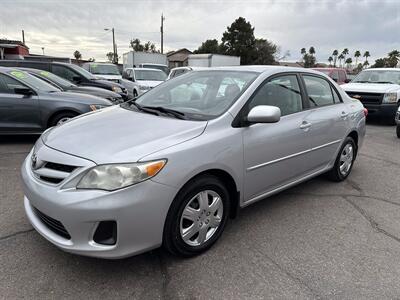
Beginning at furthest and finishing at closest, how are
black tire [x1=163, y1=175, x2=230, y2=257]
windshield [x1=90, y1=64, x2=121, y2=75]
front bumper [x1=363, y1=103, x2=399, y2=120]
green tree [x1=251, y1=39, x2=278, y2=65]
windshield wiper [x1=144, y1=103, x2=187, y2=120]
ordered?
green tree [x1=251, y1=39, x2=278, y2=65] → windshield [x1=90, y1=64, x2=121, y2=75] → front bumper [x1=363, y1=103, x2=399, y2=120] → windshield wiper [x1=144, y1=103, x2=187, y2=120] → black tire [x1=163, y1=175, x2=230, y2=257]

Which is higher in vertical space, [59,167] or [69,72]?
[69,72]

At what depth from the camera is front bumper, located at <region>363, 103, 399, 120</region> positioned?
10.3 metres

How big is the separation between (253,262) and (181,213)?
77 centimetres

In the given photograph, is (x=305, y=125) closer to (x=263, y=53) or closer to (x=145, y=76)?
A: (x=145, y=76)

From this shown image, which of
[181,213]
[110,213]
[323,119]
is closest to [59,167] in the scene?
[110,213]

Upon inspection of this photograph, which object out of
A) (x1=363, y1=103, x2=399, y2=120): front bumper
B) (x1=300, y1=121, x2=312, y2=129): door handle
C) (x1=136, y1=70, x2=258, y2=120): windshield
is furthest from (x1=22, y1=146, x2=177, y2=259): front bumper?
(x1=363, y1=103, x2=399, y2=120): front bumper

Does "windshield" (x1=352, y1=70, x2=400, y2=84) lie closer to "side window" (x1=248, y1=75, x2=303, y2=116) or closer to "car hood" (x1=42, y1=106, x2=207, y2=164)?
"side window" (x1=248, y1=75, x2=303, y2=116)

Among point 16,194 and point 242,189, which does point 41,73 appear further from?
point 242,189

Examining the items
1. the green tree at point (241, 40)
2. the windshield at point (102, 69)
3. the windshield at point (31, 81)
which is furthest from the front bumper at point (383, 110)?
the green tree at point (241, 40)

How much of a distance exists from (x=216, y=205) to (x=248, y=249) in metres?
0.52

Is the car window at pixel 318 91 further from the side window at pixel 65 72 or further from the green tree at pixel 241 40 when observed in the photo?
the green tree at pixel 241 40

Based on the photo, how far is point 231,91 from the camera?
134 inches

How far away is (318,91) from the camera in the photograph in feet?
14.3

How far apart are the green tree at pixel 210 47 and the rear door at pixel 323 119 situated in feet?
191
